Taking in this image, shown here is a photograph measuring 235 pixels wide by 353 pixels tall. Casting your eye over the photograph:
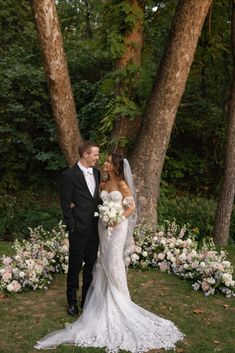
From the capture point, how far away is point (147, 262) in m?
7.66

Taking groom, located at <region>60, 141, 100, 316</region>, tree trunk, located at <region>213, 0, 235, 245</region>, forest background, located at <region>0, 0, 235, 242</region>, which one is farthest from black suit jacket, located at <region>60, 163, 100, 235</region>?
forest background, located at <region>0, 0, 235, 242</region>

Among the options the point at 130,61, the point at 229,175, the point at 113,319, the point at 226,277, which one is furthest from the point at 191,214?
the point at 113,319

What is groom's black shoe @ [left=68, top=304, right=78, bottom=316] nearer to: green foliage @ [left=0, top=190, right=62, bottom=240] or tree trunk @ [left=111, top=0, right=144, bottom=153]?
tree trunk @ [left=111, top=0, right=144, bottom=153]

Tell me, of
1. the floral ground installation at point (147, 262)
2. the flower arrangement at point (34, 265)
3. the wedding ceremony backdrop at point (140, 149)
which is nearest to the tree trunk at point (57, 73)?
the wedding ceremony backdrop at point (140, 149)

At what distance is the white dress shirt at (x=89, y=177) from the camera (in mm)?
5539

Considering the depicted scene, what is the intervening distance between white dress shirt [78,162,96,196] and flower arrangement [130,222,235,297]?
221 cm

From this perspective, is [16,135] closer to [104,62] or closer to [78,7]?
[104,62]

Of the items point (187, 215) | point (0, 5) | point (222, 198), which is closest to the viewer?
point (222, 198)

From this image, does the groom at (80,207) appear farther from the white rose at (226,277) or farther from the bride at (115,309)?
the white rose at (226,277)

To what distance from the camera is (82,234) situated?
548cm

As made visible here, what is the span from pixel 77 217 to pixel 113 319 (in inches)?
49.3

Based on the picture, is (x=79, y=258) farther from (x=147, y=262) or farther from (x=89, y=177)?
(x=147, y=262)

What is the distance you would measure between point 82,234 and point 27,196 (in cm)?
860

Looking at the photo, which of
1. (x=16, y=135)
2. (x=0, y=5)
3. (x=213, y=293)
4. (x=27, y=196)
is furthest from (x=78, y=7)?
(x=213, y=293)
